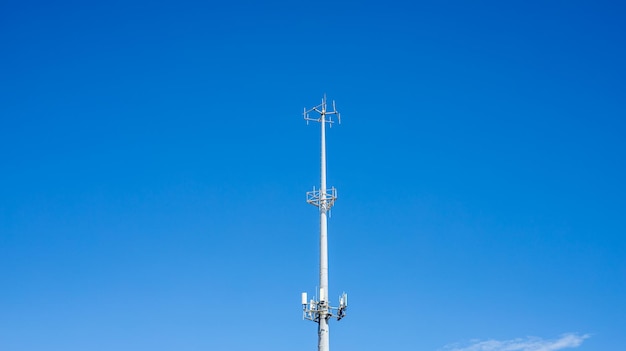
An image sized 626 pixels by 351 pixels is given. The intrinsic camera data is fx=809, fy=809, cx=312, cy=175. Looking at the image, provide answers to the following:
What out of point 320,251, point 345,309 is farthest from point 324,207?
point 345,309

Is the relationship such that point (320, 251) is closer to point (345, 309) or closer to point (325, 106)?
point (345, 309)

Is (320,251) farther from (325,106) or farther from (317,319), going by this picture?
(325,106)

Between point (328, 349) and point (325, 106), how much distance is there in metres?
22.7

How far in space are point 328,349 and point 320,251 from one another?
8.36 m

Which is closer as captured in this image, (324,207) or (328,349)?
(328,349)

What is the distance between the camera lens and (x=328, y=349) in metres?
64.6

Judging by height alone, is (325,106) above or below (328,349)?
above

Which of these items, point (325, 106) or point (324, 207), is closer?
point (324, 207)

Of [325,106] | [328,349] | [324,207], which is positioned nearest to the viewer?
[328,349]

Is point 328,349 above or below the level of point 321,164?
below

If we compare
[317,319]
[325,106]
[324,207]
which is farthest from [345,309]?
[325,106]

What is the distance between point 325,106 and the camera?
74688 mm

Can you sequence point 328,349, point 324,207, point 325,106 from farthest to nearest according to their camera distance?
point 325,106
point 324,207
point 328,349

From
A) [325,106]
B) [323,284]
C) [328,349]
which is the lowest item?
[328,349]
